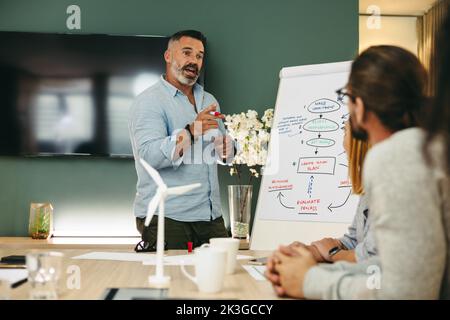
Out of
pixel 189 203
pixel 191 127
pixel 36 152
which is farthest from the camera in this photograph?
pixel 36 152

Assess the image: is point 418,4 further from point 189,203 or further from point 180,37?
point 189,203

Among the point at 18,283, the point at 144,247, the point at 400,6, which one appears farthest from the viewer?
the point at 400,6

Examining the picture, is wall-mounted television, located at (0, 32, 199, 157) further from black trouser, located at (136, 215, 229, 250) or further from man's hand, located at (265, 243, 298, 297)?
man's hand, located at (265, 243, 298, 297)

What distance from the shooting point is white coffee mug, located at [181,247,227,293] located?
117 centimetres

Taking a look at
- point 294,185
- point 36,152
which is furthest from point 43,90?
point 294,185

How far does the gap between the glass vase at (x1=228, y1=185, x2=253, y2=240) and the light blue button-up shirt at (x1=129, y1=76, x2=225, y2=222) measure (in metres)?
0.22

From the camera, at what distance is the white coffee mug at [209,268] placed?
1.17m

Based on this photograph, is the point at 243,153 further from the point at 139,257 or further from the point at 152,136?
the point at 139,257

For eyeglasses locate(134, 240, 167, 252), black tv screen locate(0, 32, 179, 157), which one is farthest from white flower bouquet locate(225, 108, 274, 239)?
eyeglasses locate(134, 240, 167, 252)

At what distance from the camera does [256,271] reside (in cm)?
149

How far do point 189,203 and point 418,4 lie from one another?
152 inches

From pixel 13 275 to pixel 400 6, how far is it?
5.05 m

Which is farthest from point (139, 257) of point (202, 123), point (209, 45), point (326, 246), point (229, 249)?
point (209, 45)
